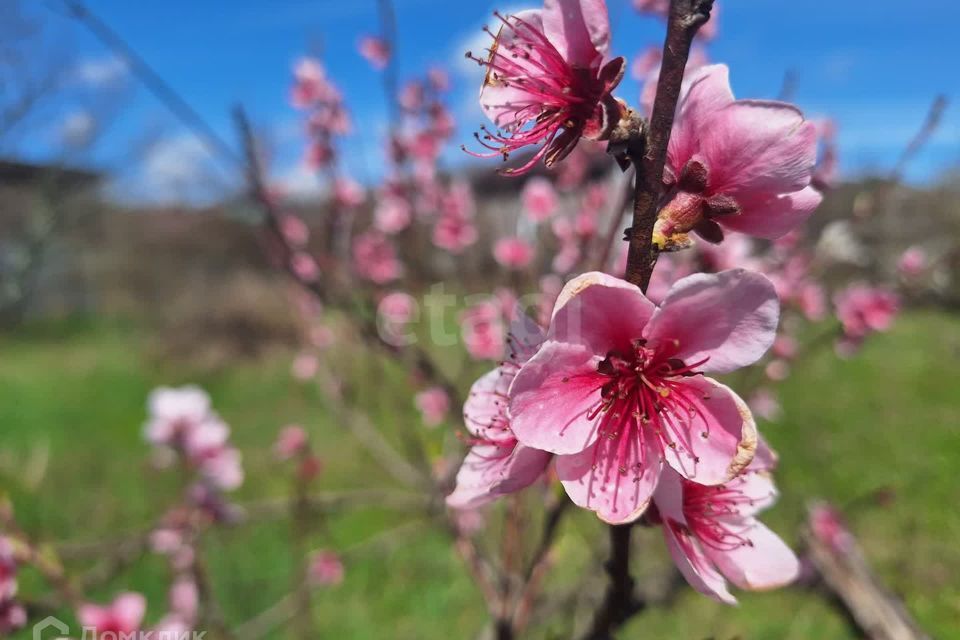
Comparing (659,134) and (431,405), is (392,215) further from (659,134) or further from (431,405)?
(659,134)

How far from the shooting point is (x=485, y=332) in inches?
80.1

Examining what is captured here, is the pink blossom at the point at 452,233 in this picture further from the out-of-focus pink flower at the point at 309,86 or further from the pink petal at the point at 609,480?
the pink petal at the point at 609,480

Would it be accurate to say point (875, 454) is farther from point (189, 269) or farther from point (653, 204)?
point (189, 269)

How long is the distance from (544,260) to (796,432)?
2.78 m

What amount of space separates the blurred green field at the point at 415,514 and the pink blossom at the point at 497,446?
1.03 m

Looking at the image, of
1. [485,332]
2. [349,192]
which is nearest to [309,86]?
[349,192]

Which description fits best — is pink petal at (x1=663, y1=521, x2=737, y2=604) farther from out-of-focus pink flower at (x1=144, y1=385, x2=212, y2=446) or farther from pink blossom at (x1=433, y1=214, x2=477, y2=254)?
pink blossom at (x1=433, y1=214, x2=477, y2=254)

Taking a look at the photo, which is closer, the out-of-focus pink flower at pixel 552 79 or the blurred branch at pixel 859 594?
the out-of-focus pink flower at pixel 552 79

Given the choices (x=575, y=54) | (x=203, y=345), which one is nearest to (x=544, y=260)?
(x=575, y=54)

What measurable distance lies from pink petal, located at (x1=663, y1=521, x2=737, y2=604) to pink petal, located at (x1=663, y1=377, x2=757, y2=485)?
2.2 inches

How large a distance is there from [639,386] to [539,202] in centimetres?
216

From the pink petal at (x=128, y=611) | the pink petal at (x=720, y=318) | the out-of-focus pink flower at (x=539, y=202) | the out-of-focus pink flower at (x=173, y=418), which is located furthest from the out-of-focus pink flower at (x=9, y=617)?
the out-of-focus pink flower at (x=539, y=202)

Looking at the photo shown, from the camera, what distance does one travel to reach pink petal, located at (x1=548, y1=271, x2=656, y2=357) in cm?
51

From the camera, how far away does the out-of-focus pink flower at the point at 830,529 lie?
206 centimetres
